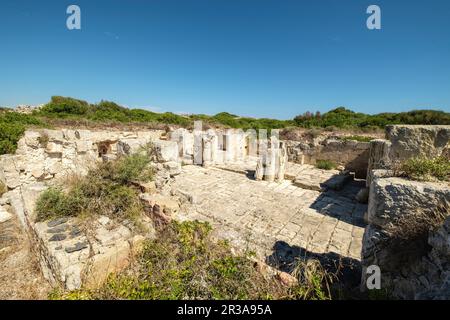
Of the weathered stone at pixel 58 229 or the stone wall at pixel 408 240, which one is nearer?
the stone wall at pixel 408 240

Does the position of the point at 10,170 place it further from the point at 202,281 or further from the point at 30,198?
the point at 202,281

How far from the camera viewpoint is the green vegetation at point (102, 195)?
11.4ft

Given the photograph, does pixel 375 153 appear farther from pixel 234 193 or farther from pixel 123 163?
pixel 123 163

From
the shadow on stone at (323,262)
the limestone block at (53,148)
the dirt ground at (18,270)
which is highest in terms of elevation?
the limestone block at (53,148)

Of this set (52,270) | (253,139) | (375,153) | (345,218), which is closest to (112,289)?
(52,270)

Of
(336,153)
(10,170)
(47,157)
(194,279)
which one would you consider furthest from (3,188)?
(336,153)

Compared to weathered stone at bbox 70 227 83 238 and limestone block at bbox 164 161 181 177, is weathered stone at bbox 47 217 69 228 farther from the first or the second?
limestone block at bbox 164 161 181 177

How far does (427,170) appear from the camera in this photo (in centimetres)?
205

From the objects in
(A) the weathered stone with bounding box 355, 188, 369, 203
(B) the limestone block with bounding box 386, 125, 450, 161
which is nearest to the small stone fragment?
(B) the limestone block with bounding box 386, 125, 450, 161

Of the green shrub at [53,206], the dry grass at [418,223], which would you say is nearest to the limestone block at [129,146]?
the green shrub at [53,206]

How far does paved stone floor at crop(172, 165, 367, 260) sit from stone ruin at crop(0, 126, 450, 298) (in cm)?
2

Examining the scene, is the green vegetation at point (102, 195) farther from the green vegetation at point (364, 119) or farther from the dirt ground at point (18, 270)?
the green vegetation at point (364, 119)

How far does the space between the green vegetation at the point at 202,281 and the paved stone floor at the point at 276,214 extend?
0.70 metres

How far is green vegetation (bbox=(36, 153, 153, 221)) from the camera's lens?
348cm
